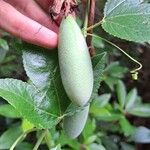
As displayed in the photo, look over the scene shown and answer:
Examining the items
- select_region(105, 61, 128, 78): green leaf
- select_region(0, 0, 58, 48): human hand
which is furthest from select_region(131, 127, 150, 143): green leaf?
select_region(0, 0, 58, 48): human hand

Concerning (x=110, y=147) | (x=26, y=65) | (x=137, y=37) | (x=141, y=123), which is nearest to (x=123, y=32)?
(x=137, y=37)

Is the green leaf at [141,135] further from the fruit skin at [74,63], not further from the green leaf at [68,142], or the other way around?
the fruit skin at [74,63]

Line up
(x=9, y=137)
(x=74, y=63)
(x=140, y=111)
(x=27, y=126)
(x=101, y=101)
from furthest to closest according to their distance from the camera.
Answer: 1. (x=140, y=111)
2. (x=101, y=101)
3. (x=9, y=137)
4. (x=27, y=126)
5. (x=74, y=63)

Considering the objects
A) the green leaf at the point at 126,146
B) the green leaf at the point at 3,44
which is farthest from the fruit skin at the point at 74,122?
the green leaf at the point at 126,146

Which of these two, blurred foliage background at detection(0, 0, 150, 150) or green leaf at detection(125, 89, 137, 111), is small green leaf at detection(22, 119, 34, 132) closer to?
blurred foliage background at detection(0, 0, 150, 150)

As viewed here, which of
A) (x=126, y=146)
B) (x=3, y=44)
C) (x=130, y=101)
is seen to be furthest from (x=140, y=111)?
(x=3, y=44)

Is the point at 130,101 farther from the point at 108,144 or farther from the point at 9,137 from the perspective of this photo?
the point at 9,137
